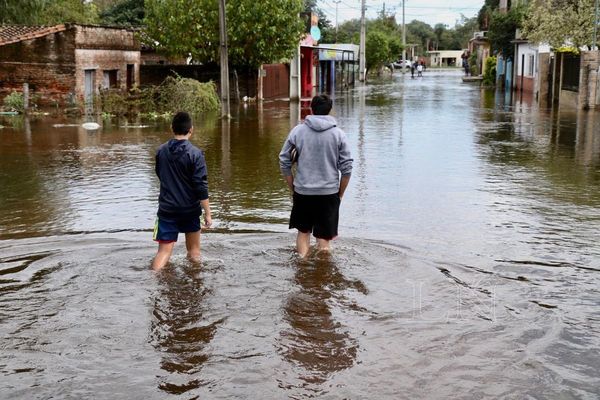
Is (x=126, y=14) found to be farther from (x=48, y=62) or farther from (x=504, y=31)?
(x=48, y=62)

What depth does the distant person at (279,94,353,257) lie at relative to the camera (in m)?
7.05

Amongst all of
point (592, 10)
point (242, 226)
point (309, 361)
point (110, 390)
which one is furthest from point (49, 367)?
point (592, 10)

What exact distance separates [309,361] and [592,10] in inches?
1097

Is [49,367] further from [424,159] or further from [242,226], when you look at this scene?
[424,159]

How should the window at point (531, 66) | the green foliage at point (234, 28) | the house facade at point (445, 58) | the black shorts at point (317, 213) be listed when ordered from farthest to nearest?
the house facade at point (445, 58) → the window at point (531, 66) → the green foliage at point (234, 28) → the black shorts at point (317, 213)

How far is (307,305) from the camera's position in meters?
6.18

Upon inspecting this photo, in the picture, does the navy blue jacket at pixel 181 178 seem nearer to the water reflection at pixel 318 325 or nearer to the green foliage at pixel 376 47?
the water reflection at pixel 318 325

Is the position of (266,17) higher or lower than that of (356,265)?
higher

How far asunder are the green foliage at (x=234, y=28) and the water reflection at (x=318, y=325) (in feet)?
80.0

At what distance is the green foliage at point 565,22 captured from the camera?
96.8 feet

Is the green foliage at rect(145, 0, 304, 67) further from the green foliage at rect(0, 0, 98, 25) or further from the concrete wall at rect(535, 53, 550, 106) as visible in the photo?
the concrete wall at rect(535, 53, 550, 106)

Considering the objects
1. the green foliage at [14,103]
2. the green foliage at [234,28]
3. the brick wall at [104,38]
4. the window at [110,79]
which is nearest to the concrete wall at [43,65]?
the brick wall at [104,38]

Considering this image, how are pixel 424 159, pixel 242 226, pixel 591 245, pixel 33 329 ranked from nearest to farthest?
pixel 33 329 < pixel 591 245 < pixel 242 226 < pixel 424 159

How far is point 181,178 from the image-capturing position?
265 inches
